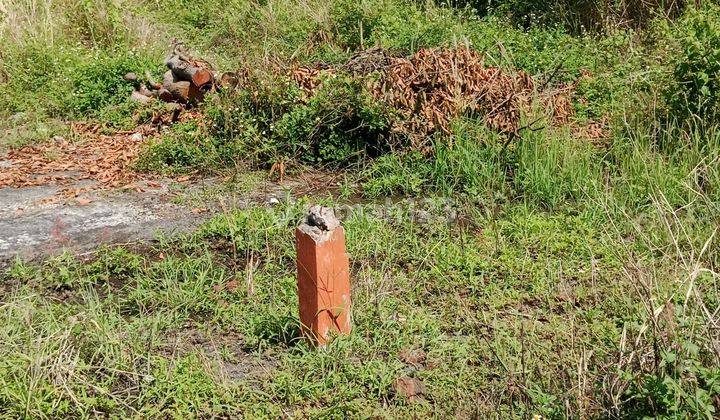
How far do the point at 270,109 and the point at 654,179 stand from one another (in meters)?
2.81

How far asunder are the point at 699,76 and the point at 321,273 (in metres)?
3.49

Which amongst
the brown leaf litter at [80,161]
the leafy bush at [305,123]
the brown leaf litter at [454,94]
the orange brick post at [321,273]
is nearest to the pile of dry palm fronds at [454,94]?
the brown leaf litter at [454,94]

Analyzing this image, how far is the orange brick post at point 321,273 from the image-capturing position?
12.5 ft

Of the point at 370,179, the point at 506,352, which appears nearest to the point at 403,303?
the point at 506,352

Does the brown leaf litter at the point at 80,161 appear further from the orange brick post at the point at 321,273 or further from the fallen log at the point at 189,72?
the orange brick post at the point at 321,273

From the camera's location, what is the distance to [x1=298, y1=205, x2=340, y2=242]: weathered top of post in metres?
3.81

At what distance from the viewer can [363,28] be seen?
9.21 meters

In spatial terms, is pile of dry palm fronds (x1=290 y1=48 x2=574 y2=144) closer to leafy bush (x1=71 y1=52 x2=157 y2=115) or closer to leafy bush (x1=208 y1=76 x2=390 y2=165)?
leafy bush (x1=208 y1=76 x2=390 y2=165)

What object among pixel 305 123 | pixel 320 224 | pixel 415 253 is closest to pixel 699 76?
pixel 415 253

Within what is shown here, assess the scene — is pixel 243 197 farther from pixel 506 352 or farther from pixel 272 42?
pixel 272 42

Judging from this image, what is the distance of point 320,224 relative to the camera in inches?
151

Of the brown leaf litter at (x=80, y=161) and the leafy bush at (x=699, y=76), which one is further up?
the leafy bush at (x=699, y=76)

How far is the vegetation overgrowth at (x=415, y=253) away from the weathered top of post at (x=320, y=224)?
0.56 meters

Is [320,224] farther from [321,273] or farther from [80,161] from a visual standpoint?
[80,161]
